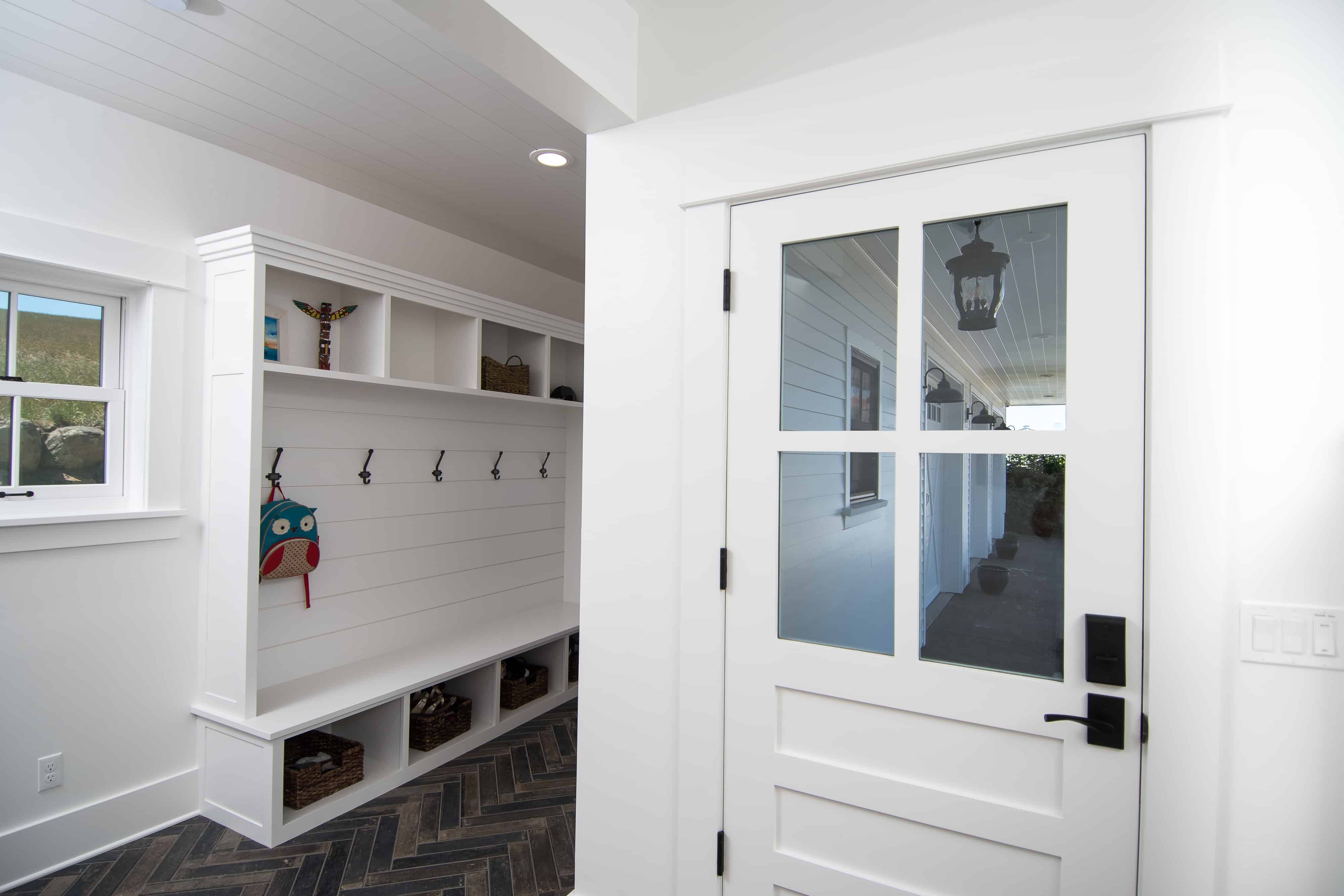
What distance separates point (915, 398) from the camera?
1.60m

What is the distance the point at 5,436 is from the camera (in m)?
2.39

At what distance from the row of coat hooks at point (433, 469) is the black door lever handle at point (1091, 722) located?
3.09 meters

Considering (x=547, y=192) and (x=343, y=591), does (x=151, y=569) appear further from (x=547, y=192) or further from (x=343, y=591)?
(x=547, y=192)

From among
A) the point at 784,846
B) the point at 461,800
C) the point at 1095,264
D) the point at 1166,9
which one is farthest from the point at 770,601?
the point at 461,800

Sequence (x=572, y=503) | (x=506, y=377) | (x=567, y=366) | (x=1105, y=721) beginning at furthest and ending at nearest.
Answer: (x=572, y=503)
(x=567, y=366)
(x=506, y=377)
(x=1105, y=721)

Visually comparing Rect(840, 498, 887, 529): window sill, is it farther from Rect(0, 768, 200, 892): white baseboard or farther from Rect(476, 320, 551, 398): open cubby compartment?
Rect(0, 768, 200, 892): white baseboard

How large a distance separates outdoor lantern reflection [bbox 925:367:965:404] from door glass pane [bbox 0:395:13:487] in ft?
10.3

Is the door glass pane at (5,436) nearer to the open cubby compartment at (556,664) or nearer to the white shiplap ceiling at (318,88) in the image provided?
the white shiplap ceiling at (318,88)

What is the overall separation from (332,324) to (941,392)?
2.93m

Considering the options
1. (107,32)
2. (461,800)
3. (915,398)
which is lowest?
(461,800)

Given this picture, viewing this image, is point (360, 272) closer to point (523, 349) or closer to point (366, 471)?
point (366, 471)

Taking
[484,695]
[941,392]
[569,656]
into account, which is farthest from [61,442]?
[941,392]

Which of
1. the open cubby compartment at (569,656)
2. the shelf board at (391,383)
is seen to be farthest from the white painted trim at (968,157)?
the open cubby compartment at (569,656)

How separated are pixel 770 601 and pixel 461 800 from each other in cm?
207
